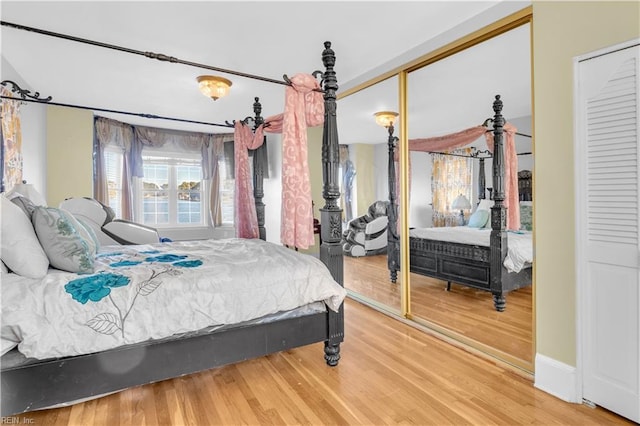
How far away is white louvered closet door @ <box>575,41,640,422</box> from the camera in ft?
5.35

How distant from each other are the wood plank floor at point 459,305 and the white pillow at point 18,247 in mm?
2853

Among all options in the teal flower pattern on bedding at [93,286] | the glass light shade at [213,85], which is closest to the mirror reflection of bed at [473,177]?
the glass light shade at [213,85]

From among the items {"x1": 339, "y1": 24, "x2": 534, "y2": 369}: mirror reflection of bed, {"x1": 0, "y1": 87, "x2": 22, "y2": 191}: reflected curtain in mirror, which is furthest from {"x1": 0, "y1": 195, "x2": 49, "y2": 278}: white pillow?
{"x1": 339, "y1": 24, "x2": 534, "y2": 369}: mirror reflection of bed

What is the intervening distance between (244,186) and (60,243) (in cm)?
184

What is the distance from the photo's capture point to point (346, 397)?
191 cm

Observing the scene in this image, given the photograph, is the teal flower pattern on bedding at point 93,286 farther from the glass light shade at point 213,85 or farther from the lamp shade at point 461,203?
the lamp shade at point 461,203

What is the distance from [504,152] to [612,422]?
1723 mm

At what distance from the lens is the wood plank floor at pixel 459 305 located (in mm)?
2486

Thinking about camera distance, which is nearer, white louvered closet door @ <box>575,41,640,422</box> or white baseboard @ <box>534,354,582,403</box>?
white louvered closet door @ <box>575,41,640,422</box>

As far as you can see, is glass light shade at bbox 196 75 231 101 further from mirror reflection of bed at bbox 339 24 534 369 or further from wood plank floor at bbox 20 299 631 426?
wood plank floor at bbox 20 299 631 426

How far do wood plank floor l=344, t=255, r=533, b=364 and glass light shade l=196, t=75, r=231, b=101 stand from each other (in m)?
2.50

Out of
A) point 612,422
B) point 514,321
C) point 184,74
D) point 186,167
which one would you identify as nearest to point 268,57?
point 184,74

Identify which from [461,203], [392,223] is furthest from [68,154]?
[461,203]

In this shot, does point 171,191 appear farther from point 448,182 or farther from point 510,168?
point 510,168
